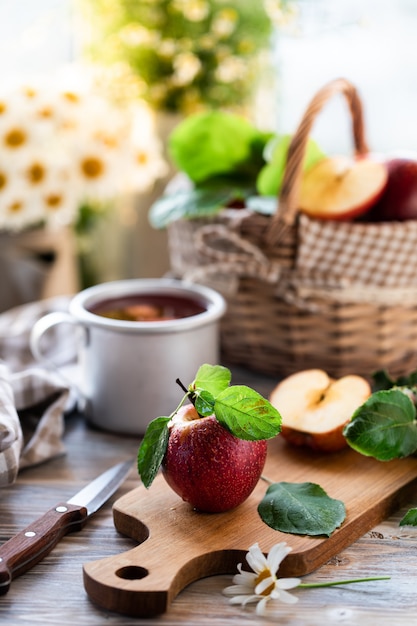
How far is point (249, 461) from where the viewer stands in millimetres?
712

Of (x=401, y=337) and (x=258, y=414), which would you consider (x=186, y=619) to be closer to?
(x=258, y=414)

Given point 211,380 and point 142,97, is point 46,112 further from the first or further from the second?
point 211,380

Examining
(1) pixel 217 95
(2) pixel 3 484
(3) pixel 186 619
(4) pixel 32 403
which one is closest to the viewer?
(3) pixel 186 619

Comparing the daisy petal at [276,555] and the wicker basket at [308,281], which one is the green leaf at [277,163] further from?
the daisy petal at [276,555]

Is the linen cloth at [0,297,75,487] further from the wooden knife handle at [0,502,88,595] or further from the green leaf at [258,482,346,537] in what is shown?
the green leaf at [258,482,346,537]

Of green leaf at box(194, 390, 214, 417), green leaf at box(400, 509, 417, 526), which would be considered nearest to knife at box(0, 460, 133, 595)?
green leaf at box(194, 390, 214, 417)

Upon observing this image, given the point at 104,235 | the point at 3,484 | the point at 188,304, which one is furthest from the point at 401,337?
the point at 104,235

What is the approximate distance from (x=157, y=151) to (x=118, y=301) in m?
0.41

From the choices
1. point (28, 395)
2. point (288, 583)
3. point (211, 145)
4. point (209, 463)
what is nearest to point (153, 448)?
point (209, 463)

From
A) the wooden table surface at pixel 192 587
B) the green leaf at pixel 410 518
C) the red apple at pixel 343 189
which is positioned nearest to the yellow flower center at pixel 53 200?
the red apple at pixel 343 189

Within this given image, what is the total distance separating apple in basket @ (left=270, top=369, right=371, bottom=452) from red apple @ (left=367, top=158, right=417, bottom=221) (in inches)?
8.1

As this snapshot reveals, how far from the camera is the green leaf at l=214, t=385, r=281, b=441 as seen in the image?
69cm

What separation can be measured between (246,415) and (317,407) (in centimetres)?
19

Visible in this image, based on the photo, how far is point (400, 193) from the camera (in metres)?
0.96
